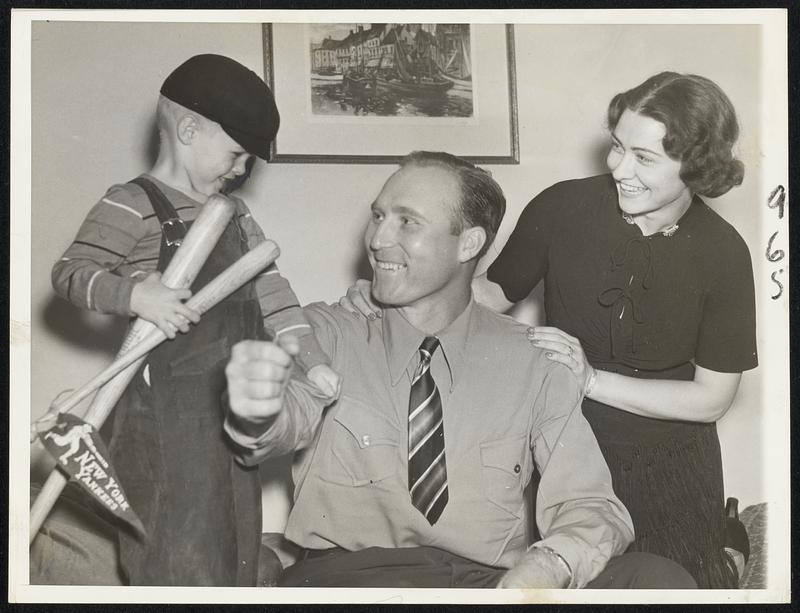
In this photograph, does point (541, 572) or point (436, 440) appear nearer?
point (541, 572)

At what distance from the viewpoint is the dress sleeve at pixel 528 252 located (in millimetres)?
2539

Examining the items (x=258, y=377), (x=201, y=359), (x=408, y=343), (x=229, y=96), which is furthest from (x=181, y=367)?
(x=229, y=96)

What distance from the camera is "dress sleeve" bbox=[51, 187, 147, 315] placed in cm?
222

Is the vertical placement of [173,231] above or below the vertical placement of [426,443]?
above

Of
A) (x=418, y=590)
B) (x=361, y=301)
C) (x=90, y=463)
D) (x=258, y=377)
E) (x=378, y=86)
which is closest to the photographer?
(x=258, y=377)

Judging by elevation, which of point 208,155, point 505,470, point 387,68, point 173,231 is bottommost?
point 505,470

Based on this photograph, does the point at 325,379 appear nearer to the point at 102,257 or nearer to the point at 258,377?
the point at 258,377

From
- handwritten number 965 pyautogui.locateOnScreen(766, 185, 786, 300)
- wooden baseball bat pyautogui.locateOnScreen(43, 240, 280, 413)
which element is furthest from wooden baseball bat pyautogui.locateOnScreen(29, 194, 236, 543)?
handwritten number 965 pyautogui.locateOnScreen(766, 185, 786, 300)

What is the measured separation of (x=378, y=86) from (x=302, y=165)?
0.85 feet

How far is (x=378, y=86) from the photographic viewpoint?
2549 millimetres

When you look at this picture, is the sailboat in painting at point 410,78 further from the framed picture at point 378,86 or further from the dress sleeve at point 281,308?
the dress sleeve at point 281,308

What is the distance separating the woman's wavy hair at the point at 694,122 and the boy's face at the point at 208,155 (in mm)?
901

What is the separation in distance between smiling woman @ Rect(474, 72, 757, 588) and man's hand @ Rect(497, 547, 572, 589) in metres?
0.28

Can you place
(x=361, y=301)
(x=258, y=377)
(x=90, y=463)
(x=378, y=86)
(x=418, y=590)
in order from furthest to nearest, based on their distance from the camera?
(x=378, y=86) → (x=361, y=301) → (x=418, y=590) → (x=90, y=463) → (x=258, y=377)
